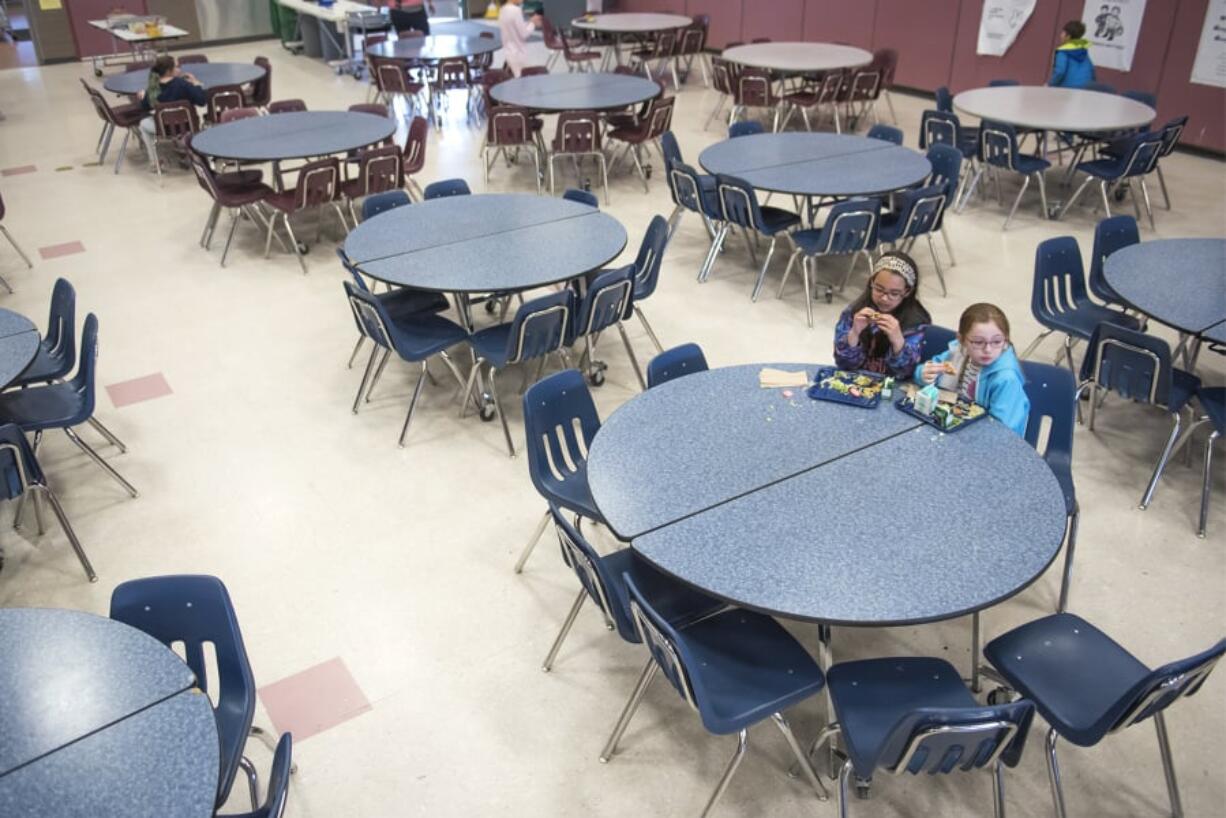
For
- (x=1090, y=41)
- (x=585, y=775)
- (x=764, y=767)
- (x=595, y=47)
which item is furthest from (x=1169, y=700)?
(x=595, y=47)

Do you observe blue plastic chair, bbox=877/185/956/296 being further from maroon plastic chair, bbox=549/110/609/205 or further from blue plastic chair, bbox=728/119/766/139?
maroon plastic chair, bbox=549/110/609/205

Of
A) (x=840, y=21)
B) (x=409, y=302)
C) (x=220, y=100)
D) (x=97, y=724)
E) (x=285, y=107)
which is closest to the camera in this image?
(x=97, y=724)

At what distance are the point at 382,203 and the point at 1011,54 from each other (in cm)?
827

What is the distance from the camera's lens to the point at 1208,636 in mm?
3666

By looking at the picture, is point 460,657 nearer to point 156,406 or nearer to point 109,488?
point 109,488

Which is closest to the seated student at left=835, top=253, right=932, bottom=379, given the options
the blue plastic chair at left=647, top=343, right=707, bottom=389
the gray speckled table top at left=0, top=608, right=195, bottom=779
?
the blue plastic chair at left=647, top=343, right=707, bottom=389

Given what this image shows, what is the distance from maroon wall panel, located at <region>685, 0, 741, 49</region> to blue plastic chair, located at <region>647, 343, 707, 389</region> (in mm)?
11523

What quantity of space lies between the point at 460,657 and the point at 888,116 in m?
9.70

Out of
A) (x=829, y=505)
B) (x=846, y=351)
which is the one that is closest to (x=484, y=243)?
(x=846, y=351)

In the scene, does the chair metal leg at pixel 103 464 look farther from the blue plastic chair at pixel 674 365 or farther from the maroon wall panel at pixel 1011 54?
the maroon wall panel at pixel 1011 54

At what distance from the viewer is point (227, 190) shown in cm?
730

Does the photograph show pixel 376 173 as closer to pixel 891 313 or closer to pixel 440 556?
pixel 440 556

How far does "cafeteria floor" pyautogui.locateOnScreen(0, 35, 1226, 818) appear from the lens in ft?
10.2

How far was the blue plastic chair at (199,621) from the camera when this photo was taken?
2643mm
